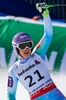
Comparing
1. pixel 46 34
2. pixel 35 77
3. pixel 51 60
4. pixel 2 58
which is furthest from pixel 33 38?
pixel 35 77

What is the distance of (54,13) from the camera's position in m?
9.91

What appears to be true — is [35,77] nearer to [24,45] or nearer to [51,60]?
[24,45]

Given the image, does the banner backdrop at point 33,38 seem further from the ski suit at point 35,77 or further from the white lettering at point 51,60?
the ski suit at point 35,77

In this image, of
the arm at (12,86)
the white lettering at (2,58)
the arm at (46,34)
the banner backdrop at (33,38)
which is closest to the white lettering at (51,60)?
the banner backdrop at (33,38)

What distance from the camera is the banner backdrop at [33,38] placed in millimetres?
6160

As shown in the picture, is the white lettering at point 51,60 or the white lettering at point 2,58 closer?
the white lettering at point 51,60

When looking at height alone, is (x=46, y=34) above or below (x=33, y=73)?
above

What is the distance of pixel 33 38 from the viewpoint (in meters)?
6.34

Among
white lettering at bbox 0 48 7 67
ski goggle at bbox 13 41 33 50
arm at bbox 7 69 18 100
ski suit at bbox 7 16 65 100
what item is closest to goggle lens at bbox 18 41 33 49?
ski goggle at bbox 13 41 33 50

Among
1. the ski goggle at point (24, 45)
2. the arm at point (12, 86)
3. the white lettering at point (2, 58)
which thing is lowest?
the white lettering at point (2, 58)

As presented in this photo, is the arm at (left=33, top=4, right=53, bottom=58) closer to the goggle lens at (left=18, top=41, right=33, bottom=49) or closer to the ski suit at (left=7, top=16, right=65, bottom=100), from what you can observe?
the ski suit at (left=7, top=16, right=65, bottom=100)

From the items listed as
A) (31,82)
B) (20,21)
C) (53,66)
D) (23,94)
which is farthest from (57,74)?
(31,82)

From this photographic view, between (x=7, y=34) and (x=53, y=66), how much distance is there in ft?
2.80

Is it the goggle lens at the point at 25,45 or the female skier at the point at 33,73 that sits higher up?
the goggle lens at the point at 25,45
